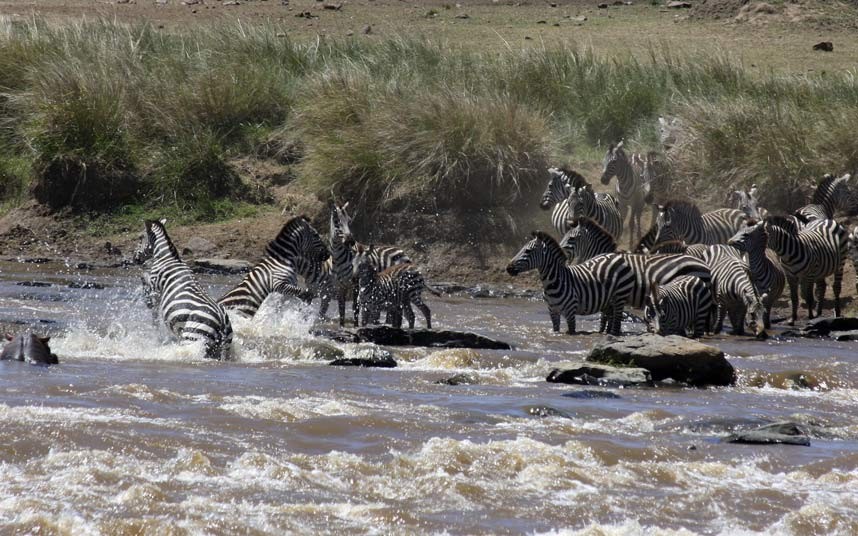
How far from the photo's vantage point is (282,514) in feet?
22.1

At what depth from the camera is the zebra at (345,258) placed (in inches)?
600

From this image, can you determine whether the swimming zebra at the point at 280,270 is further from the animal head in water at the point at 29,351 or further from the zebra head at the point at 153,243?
the animal head in water at the point at 29,351

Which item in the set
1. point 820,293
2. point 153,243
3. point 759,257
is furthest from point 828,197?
point 153,243

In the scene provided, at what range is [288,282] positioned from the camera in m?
14.2

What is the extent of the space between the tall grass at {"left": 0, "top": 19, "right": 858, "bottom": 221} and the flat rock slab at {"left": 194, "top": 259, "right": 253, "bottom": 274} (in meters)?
1.94


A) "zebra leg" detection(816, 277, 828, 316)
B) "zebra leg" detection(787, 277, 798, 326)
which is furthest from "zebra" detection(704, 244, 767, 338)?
"zebra leg" detection(816, 277, 828, 316)

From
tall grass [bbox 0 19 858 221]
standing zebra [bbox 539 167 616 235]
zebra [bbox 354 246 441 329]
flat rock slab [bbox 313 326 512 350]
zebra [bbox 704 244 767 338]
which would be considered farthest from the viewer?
tall grass [bbox 0 19 858 221]

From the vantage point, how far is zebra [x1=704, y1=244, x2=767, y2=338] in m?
14.7

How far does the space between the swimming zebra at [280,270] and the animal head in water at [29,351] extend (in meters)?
3.28

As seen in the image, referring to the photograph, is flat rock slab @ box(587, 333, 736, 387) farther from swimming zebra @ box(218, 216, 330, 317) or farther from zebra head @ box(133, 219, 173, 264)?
zebra head @ box(133, 219, 173, 264)

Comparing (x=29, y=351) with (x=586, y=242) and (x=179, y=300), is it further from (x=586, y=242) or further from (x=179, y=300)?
(x=586, y=242)

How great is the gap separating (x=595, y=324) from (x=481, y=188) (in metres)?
4.03

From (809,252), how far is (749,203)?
5.38 feet

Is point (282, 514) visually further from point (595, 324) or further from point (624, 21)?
point (624, 21)
